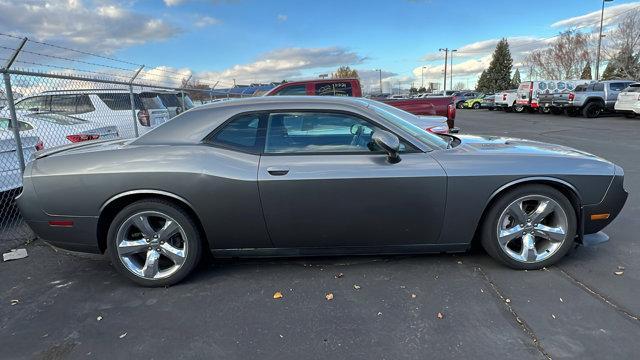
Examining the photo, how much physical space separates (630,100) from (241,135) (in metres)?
20.3

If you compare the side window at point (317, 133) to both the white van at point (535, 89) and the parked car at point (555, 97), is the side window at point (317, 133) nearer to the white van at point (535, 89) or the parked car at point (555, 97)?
the parked car at point (555, 97)

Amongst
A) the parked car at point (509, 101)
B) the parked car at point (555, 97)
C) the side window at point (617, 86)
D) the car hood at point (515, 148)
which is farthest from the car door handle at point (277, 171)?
the parked car at point (509, 101)

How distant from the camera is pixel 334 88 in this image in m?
10.1

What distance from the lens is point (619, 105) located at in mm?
19172

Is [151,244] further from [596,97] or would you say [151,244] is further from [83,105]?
[596,97]

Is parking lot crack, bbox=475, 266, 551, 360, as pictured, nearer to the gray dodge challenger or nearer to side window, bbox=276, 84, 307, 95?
the gray dodge challenger

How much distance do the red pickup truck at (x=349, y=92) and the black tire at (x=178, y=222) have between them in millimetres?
6132

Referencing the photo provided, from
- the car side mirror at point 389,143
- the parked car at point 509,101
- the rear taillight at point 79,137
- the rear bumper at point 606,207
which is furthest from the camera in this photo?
the parked car at point 509,101

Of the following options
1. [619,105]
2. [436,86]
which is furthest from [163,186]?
[436,86]

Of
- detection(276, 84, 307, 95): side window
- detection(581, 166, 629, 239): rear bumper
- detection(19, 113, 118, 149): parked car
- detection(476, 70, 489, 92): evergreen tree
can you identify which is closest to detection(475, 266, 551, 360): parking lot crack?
detection(581, 166, 629, 239): rear bumper

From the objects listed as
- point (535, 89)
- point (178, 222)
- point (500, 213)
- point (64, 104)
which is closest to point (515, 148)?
point (500, 213)

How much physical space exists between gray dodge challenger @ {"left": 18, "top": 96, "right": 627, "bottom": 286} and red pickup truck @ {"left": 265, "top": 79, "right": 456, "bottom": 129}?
19.3ft

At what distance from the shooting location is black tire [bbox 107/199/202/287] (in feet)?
11.5

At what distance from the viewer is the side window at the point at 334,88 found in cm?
983
